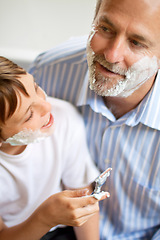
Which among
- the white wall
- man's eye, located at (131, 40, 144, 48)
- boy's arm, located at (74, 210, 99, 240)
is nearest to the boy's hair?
man's eye, located at (131, 40, 144, 48)

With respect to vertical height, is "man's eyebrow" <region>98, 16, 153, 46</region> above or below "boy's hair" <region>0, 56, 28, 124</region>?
above

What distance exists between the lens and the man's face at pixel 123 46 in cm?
70

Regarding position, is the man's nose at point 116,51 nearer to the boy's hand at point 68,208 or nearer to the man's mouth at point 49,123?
the man's mouth at point 49,123

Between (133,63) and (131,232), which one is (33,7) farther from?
(131,232)

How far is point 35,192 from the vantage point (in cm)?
94

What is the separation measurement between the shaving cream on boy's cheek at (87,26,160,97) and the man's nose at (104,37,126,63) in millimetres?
23

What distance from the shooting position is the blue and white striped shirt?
90 centimetres

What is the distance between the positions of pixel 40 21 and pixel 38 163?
0.97m

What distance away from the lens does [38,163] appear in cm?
92

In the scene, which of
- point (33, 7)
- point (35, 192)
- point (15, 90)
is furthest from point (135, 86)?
point (33, 7)

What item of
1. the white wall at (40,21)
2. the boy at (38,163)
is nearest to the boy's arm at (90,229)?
the boy at (38,163)

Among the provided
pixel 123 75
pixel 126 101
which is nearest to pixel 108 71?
pixel 123 75

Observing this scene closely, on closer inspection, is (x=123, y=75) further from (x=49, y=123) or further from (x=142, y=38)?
(x=49, y=123)

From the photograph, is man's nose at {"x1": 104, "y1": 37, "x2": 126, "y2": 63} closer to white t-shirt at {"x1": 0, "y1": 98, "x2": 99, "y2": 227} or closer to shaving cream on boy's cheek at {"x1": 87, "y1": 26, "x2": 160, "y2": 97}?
shaving cream on boy's cheek at {"x1": 87, "y1": 26, "x2": 160, "y2": 97}
